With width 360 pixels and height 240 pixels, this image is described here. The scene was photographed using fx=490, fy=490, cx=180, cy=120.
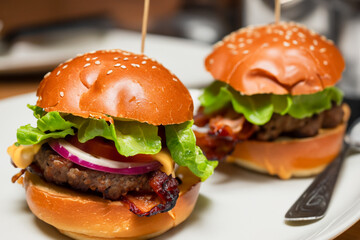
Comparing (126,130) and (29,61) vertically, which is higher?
(126,130)

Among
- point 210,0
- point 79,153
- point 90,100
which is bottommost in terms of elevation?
point 210,0

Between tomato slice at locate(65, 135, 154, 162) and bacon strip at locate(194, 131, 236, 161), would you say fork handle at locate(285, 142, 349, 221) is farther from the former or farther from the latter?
tomato slice at locate(65, 135, 154, 162)

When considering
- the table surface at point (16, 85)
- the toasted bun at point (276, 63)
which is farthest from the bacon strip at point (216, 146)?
the table surface at point (16, 85)

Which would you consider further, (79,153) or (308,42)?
(308,42)

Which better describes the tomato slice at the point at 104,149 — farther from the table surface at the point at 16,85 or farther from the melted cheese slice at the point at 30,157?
the table surface at the point at 16,85

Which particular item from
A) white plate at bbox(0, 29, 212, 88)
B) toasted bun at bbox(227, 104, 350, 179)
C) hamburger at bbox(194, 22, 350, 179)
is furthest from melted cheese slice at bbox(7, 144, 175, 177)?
white plate at bbox(0, 29, 212, 88)

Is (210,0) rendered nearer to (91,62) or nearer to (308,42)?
(308,42)

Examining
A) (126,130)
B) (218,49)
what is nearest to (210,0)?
(218,49)

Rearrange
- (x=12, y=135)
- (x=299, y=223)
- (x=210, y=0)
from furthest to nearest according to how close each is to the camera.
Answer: (x=210, y=0)
(x=12, y=135)
(x=299, y=223)
